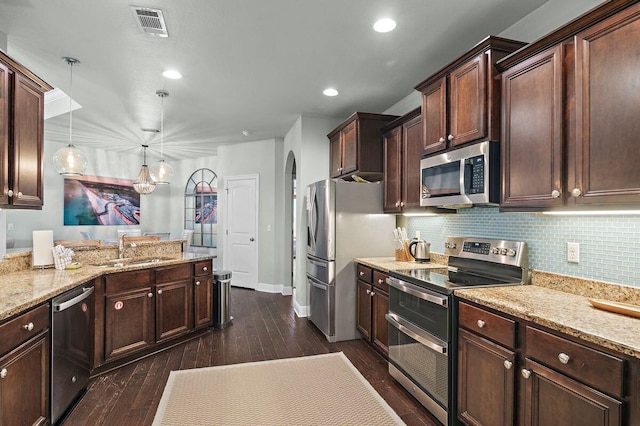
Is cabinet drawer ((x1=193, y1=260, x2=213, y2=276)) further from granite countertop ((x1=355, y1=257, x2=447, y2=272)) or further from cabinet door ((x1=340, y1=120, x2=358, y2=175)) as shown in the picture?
cabinet door ((x1=340, y1=120, x2=358, y2=175))

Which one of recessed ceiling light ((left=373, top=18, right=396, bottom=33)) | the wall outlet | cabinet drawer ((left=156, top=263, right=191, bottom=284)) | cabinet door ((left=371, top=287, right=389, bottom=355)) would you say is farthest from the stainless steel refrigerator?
the wall outlet

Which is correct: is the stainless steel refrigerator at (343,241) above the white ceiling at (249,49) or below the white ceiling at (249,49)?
below

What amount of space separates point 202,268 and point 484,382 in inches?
120

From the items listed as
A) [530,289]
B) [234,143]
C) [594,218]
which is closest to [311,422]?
[530,289]

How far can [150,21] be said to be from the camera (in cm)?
243

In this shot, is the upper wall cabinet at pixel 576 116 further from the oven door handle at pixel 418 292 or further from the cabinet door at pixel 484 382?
the cabinet door at pixel 484 382

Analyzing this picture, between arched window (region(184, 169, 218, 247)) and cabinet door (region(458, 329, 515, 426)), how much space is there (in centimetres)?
660

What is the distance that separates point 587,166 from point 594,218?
466 millimetres

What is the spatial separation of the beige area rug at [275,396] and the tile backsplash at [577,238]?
4.83ft

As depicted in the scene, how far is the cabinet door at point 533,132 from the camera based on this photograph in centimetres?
182

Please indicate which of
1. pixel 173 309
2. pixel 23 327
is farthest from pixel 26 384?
pixel 173 309

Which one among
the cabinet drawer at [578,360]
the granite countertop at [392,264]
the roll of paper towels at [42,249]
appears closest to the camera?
the cabinet drawer at [578,360]

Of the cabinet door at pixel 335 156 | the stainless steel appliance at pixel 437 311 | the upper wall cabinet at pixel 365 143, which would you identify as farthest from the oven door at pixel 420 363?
the cabinet door at pixel 335 156

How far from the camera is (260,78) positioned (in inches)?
137
